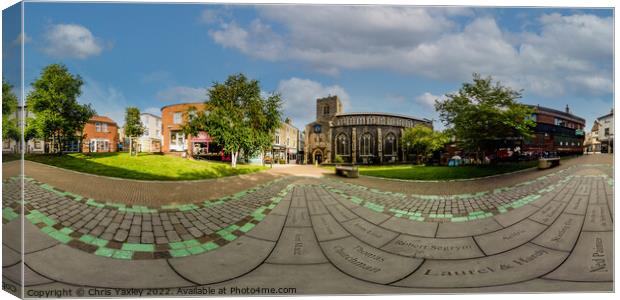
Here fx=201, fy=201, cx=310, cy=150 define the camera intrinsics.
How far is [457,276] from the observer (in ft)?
6.88

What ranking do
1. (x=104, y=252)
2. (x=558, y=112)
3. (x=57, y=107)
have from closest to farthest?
(x=104, y=252) → (x=57, y=107) → (x=558, y=112)

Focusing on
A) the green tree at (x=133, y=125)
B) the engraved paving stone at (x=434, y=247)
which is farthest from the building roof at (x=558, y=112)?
the green tree at (x=133, y=125)

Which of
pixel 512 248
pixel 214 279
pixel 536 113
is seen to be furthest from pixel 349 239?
pixel 536 113

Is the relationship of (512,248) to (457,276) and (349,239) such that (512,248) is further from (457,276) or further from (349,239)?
(349,239)

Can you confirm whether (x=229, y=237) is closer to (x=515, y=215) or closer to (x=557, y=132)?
(x=515, y=215)

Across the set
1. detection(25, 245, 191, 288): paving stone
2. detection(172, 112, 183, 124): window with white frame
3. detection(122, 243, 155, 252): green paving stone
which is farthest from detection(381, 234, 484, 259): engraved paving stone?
detection(172, 112, 183, 124): window with white frame

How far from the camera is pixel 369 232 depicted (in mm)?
2117

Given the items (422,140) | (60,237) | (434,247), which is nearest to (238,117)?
(422,140)

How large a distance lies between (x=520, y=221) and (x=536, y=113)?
1.18m

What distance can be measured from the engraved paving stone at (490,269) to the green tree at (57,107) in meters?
3.77

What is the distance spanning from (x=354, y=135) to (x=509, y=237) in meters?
1.97

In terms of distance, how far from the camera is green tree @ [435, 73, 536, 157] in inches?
82.3

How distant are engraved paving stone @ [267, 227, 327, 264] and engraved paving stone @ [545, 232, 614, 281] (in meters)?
2.49

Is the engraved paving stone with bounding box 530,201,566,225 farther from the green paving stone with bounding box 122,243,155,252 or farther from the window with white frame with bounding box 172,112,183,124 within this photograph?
the green paving stone with bounding box 122,243,155,252
